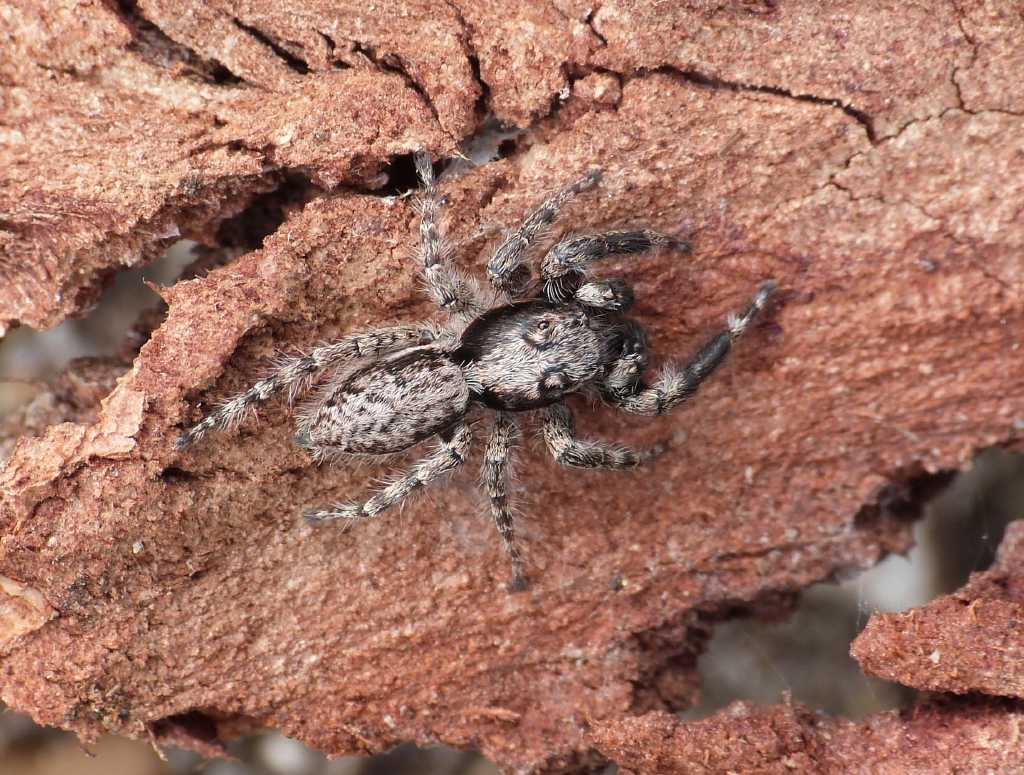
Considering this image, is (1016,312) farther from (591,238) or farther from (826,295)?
(591,238)

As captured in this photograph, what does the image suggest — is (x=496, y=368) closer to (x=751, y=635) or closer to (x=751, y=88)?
(x=751, y=88)

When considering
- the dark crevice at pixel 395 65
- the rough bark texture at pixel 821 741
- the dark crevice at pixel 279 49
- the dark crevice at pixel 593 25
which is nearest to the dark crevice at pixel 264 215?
the dark crevice at pixel 279 49

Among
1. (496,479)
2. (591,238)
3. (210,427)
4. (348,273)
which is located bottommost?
(210,427)

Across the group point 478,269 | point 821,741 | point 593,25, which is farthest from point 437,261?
point 821,741

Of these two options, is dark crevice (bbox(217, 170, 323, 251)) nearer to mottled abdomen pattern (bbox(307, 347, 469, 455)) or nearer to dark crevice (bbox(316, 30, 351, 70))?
dark crevice (bbox(316, 30, 351, 70))

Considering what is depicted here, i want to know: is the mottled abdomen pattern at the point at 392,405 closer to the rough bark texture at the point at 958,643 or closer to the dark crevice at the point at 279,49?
the dark crevice at the point at 279,49

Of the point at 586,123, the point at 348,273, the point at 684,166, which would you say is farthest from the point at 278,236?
the point at 684,166
